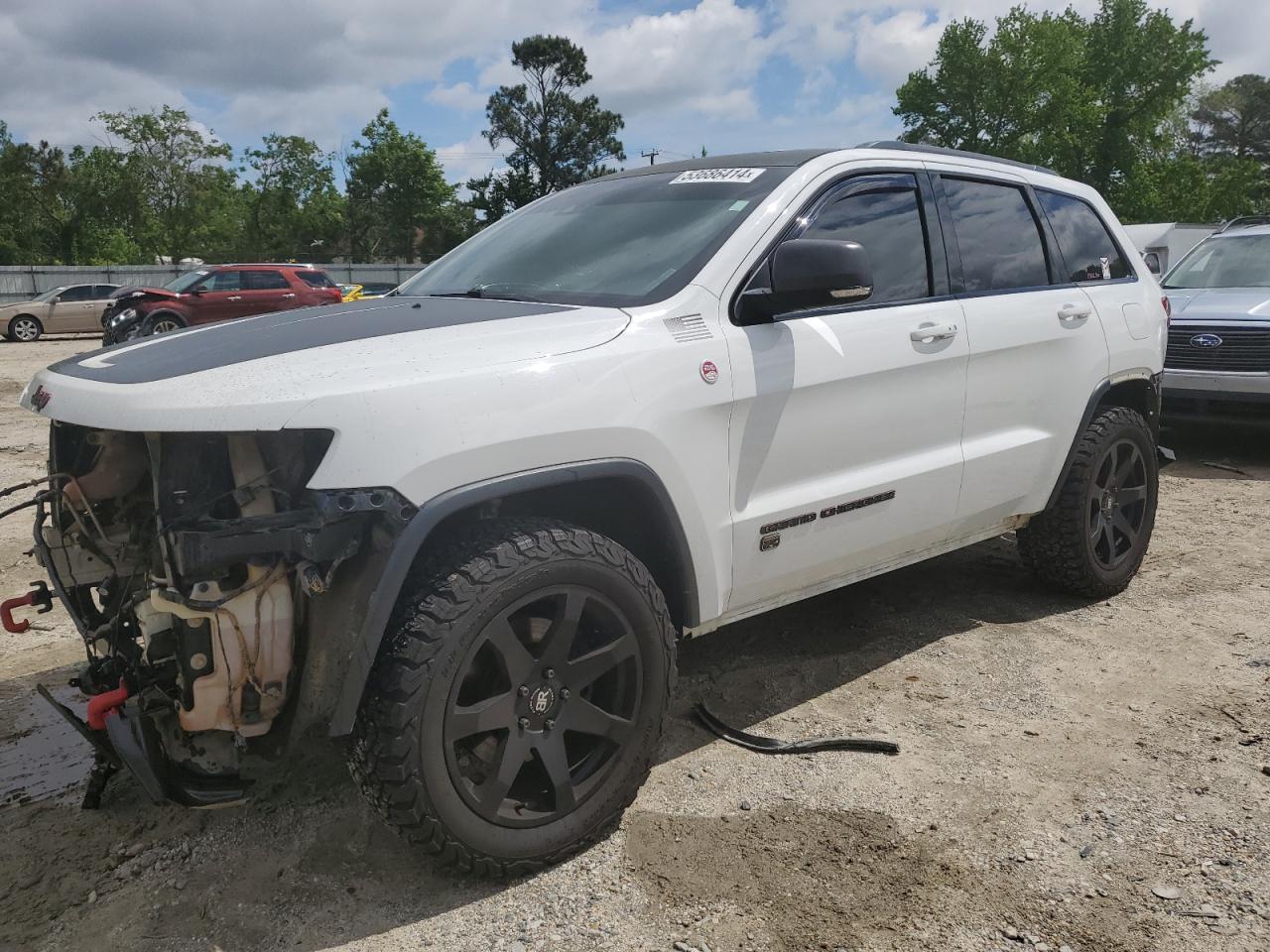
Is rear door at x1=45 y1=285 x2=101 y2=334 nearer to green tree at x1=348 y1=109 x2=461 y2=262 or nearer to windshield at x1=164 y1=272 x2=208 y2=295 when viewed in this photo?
windshield at x1=164 y1=272 x2=208 y2=295

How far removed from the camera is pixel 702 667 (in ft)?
12.7

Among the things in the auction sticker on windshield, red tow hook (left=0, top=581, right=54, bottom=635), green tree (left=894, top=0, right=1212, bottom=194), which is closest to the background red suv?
the auction sticker on windshield

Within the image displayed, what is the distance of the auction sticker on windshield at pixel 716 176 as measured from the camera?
128 inches

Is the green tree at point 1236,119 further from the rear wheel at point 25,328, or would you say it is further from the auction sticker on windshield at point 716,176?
the auction sticker on windshield at point 716,176

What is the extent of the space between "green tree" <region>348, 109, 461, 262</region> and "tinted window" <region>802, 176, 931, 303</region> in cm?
5750

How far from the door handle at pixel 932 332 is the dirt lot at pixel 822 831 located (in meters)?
1.30

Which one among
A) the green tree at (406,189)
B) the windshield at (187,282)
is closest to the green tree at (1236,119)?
the green tree at (406,189)

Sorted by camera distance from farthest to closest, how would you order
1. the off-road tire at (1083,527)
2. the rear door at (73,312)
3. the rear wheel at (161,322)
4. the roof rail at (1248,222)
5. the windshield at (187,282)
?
the rear door at (73,312), the windshield at (187,282), the rear wheel at (161,322), the roof rail at (1248,222), the off-road tire at (1083,527)

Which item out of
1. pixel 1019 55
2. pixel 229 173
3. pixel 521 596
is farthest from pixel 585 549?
pixel 229 173

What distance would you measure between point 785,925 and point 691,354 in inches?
58.2

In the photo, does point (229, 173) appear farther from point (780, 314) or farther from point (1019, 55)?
point (780, 314)

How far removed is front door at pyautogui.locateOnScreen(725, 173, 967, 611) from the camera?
291 centimetres

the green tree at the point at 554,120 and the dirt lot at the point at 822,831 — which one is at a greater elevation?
the green tree at the point at 554,120

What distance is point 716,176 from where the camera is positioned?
3.33m
